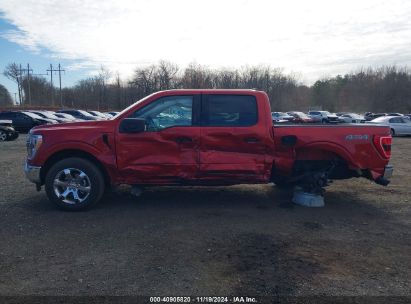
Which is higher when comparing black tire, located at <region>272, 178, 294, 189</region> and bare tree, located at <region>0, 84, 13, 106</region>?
bare tree, located at <region>0, 84, 13, 106</region>

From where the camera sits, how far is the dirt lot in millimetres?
3494

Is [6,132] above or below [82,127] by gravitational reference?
below

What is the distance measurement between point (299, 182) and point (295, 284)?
316 cm

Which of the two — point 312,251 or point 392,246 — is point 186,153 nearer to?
point 312,251

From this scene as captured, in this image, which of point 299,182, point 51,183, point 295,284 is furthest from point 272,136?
point 51,183

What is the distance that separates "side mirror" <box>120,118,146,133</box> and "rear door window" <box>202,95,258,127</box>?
0.95m

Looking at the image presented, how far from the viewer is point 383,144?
5.96 metres

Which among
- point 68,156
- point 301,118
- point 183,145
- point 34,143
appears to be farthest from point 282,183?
point 301,118

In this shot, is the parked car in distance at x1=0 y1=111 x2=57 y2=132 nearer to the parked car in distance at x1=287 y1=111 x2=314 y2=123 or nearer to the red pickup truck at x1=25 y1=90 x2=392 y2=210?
the parked car in distance at x1=287 y1=111 x2=314 y2=123

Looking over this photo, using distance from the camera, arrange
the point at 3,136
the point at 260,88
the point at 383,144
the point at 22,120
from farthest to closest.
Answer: the point at 260,88
the point at 22,120
the point at 3,136
the point at 383,144

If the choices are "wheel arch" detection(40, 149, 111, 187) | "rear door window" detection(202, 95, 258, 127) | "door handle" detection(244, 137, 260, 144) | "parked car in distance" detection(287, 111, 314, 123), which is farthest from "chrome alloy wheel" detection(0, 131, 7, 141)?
"door handle" detection(244, 137, 260, 144)

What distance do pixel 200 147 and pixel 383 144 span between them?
297cm

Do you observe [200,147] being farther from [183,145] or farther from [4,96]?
[4,96]

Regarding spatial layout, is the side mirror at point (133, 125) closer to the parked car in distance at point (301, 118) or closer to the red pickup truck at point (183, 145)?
the red pickup truck at point (183, 145)
